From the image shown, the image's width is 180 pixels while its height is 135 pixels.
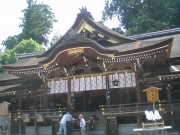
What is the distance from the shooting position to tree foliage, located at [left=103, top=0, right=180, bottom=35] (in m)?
34.7

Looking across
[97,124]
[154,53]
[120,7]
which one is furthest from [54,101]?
[120,7]

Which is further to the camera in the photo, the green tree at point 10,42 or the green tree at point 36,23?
the green tree at point 36,23

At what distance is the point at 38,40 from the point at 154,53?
4090 centimetres

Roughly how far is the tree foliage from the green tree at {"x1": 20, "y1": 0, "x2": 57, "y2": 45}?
16.0 meters

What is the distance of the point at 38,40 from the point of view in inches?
1912

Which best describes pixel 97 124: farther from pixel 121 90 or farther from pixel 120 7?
pixel 120 7

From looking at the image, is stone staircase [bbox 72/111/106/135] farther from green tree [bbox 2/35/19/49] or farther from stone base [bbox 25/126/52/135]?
green tree [bbox 2/35/19/49]

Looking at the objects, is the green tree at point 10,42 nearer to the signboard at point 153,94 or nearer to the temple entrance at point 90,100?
the temple entrance at point 90,100

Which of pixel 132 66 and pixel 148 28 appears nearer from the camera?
pixel 132 66

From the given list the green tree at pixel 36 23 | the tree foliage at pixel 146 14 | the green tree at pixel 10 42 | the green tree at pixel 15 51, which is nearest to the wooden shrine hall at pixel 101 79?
the green tree at pixel 15 51

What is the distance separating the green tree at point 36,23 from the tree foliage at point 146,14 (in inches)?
631

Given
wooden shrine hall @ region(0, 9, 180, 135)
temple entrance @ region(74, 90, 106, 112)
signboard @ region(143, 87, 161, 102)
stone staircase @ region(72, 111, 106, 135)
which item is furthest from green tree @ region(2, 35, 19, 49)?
signboard @ region(143, 87, 161, 102)

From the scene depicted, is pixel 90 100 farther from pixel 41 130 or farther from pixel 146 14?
pixel 146 14

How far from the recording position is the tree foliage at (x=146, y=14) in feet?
114
